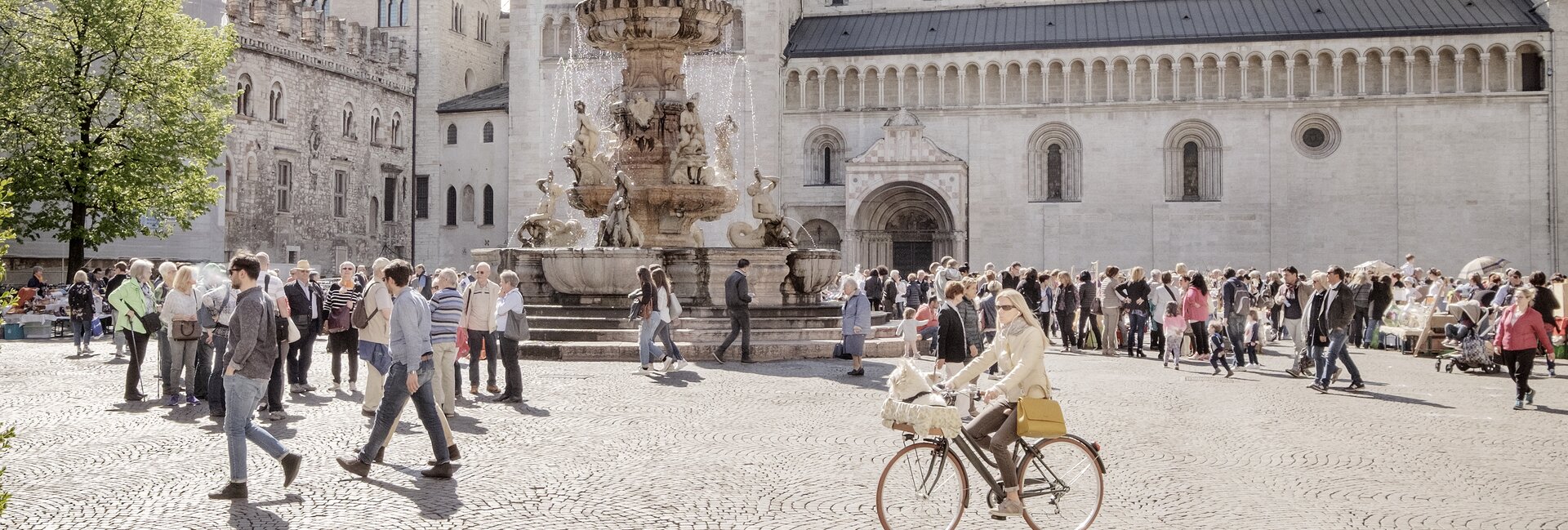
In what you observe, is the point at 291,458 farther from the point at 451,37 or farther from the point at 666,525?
the point at 451,37

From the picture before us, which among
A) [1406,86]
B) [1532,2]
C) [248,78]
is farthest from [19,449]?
[1532,2]

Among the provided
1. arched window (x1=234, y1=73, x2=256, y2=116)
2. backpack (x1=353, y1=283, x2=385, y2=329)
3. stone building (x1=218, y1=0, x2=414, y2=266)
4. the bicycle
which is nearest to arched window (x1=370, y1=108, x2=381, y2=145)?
stone building (x1=218, y1=0, x2=414, y2=266)

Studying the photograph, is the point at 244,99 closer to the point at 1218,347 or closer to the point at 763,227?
the point at 763,227

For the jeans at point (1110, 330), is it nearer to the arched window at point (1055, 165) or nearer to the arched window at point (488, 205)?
the arched window at point (1055, 165)

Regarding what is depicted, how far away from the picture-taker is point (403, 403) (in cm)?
865

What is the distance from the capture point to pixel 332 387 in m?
14.3

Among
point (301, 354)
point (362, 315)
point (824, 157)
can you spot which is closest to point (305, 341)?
point (301, 354)

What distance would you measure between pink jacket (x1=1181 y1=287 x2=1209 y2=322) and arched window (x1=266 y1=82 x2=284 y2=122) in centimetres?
3808

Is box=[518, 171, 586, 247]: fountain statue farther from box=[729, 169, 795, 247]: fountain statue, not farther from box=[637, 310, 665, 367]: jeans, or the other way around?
box=[637, 310, 665, 367]: jeans

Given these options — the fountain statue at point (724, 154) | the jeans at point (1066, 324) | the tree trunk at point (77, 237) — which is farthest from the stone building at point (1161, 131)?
the jeans at point (1066, 324)

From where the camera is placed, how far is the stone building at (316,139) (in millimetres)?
44750

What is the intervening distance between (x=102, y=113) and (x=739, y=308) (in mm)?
24121

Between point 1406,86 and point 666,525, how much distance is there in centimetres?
4376

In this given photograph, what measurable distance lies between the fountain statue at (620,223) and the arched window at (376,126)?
→ 36.1m
